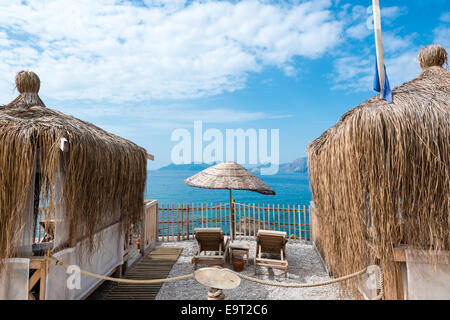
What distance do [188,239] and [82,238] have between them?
17.3 ft

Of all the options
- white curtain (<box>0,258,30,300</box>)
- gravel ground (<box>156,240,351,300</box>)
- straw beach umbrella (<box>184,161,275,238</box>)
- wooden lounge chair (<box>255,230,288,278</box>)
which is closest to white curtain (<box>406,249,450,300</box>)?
gravel ground (<box>156,240,351,300</box>)

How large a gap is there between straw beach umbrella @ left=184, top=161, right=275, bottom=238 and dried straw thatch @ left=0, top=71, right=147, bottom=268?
3.00 m

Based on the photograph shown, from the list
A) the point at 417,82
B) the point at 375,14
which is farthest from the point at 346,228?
the point at 375,14

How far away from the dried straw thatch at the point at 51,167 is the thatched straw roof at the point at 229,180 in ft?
9.84

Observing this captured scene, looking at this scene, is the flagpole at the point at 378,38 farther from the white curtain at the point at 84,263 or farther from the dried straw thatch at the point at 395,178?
the white curtain at the point at 84,263

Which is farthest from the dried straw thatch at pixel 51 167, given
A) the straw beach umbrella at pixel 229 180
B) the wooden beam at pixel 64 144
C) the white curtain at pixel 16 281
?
the straw beach umbrella at pixel 229 180

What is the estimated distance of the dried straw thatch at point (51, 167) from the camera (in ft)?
9.50

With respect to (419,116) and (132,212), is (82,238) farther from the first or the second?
(419,116)

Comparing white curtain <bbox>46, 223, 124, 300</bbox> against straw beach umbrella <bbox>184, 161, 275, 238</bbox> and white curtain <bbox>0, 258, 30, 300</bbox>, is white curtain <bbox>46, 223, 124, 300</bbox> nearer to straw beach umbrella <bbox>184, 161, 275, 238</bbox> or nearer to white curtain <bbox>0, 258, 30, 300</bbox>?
white curtain <bbox>0, 258, 30, 300</bbox>

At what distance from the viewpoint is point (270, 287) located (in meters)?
4.81

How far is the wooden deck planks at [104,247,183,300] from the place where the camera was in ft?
14.8
